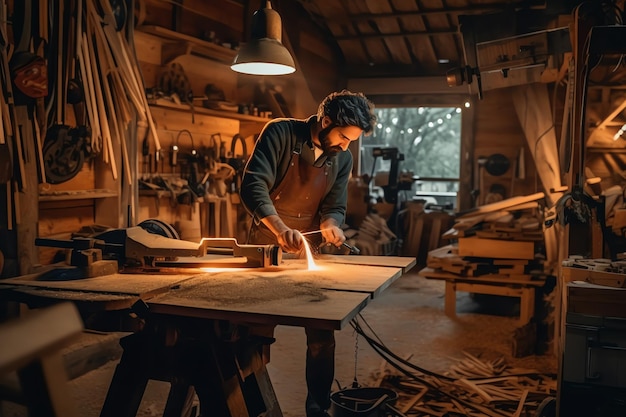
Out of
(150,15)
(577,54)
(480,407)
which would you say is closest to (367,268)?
(480,407)

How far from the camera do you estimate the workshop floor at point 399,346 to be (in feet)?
13.4

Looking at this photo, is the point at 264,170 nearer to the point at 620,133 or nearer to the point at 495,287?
the point at 495,287

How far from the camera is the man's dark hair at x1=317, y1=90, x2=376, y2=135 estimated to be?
11.3ft

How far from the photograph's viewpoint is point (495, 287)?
6.07m

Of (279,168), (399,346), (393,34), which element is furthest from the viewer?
(393,34)

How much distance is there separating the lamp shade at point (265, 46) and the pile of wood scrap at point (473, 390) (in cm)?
219

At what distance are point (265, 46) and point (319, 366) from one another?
1782 millimetres

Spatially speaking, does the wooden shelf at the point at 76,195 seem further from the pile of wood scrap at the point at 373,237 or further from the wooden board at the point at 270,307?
the pile of wood scrap at the point at 373,237

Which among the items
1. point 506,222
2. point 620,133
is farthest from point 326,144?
point 620,133

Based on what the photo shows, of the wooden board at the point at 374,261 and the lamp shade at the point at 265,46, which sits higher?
the lamp shade at the point at 265,46

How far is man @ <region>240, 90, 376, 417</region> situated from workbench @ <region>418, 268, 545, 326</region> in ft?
8.66

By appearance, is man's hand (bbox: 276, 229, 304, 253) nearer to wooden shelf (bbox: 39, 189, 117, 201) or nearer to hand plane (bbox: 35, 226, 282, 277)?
hand plane (bbox: 35, 226, 282, 277)

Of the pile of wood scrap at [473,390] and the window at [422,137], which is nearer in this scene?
the pile of wood scrap at [473,390]

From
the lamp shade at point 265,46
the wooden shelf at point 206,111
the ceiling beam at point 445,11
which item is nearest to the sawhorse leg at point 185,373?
the lamp shade at point 265,46
